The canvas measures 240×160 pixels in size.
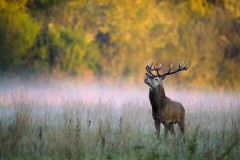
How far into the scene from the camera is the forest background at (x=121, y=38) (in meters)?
27.5

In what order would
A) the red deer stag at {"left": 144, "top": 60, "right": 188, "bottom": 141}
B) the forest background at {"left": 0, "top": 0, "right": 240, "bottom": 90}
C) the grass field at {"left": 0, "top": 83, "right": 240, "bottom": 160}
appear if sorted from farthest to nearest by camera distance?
the forest background at {"left": 0, "top": 0, "right": 240, "bottom": 90}, the red deer stag at {"left": 144, "top": 60, "right": 188, "bottom": 141}, the grass field at {"left": 0, "top": 83, "right": 240, "bottom": 160}

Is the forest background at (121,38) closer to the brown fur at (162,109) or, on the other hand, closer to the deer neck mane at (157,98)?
the brown fur at (162,109)

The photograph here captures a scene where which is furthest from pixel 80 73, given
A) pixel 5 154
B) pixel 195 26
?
pixel 5 154

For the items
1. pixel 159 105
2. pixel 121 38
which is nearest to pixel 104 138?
pixel 159 105

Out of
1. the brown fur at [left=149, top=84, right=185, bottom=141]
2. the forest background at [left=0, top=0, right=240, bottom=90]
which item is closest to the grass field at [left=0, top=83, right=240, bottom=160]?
the brown fur at [left=149, top=84, right=185, bottom=141]

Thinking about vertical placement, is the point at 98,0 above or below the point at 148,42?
above

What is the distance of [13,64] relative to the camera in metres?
27.5

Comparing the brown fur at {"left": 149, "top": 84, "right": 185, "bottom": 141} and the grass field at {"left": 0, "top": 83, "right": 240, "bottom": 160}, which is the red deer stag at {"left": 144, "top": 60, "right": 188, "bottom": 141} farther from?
the grass field at {"left": 0, "top": 83, "right": 240, "bottom": 160}

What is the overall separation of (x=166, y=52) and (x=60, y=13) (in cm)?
567

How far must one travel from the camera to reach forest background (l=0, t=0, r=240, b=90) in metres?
27.5

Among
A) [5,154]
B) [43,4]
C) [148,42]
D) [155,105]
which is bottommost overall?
[5,154]

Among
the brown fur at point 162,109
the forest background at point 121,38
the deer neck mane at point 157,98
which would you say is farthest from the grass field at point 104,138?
the forest background at point 121,38

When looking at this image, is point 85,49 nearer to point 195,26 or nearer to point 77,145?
point 195,26

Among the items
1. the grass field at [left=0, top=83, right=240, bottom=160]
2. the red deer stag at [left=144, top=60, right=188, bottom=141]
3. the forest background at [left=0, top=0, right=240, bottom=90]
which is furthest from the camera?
the forest background at [left=0, top=0, right=240, bottom=90]
